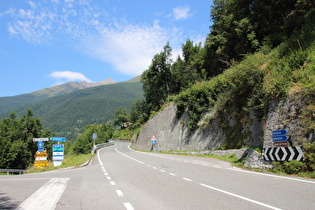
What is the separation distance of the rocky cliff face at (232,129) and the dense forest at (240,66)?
0.57m

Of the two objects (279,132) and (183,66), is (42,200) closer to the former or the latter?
(279,132)

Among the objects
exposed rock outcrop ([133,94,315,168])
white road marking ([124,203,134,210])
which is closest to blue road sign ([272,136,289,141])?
exposed rock outcrop ([133,94,315,168])

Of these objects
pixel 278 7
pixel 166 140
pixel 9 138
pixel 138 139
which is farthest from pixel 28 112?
pixel 278 7

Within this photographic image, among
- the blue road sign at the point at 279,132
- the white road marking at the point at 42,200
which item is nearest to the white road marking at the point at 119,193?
the white road marking at the point at 42,200

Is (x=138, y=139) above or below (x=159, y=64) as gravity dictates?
below

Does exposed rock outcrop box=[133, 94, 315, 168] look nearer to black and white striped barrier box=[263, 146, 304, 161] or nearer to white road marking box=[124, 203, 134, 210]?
black and white striped barrier box=[263, 146, 304, 161]

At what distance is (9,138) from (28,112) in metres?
11.7

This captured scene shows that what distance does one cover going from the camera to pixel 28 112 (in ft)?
200

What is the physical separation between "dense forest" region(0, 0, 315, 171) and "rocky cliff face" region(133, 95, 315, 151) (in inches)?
22.6

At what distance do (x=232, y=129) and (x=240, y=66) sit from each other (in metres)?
5.98

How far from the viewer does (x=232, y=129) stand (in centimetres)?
Result: 2183

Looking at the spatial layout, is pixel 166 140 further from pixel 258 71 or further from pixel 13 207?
pixel 13 207

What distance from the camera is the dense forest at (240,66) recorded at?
14.2 m

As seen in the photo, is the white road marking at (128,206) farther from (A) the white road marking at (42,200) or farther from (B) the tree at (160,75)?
(B) the tree at (160,75)
